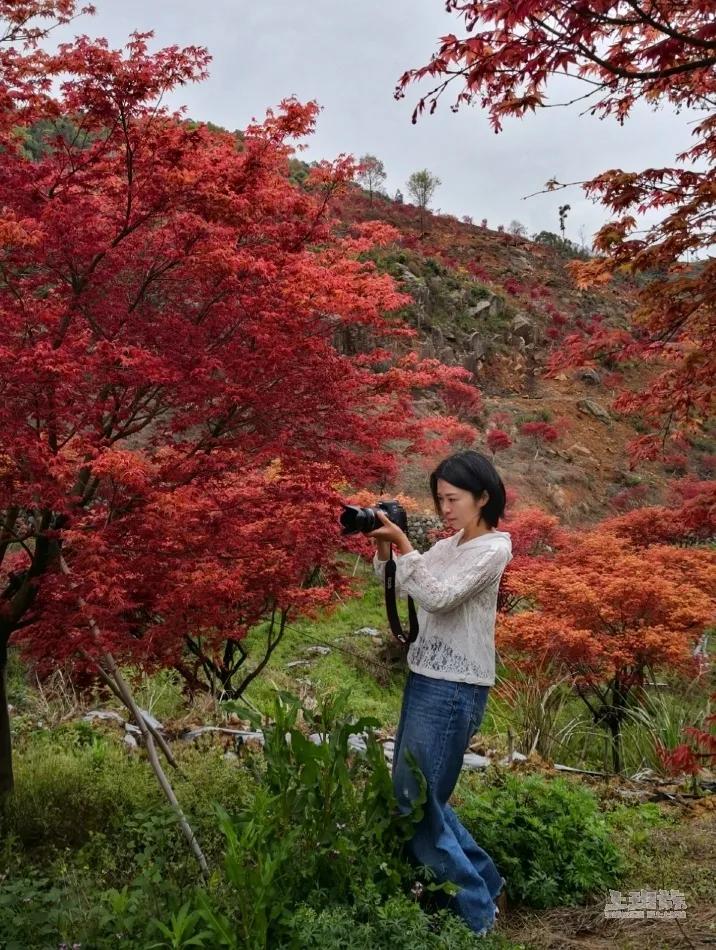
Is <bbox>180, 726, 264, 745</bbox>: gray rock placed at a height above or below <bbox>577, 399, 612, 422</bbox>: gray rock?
below

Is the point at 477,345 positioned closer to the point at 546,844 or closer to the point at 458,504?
the point at 546,844

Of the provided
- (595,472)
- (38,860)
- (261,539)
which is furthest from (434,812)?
(595,472)

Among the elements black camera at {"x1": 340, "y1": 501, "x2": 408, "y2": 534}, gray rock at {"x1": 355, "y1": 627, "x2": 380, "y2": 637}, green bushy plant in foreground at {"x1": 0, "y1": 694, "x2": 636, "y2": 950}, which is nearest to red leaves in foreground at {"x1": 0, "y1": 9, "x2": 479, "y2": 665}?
green bushy plant in foreground at {"x1": 0, "y1": 694, "x2": 636, "y2": 950}

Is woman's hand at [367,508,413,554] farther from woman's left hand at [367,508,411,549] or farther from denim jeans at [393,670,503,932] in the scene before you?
denim jeans at [393,670,503,932]

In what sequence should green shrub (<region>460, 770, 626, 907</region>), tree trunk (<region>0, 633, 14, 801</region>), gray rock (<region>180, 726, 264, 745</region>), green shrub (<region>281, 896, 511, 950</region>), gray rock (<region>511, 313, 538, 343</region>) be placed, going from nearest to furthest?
green shrub (<region>281, 896, 511, 950</region>) < green shrub (<region>460, 770, 626, 907</region>) < tree trunk (<region>0, 633, 14, 801</region>) < gray rock (<region>180, 726, 264, 745</region>) < gray rock (<region>511, 313, 538, 343</region>)

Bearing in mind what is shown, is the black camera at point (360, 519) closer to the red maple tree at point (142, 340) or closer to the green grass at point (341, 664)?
the red maple tree at point (142, 340)

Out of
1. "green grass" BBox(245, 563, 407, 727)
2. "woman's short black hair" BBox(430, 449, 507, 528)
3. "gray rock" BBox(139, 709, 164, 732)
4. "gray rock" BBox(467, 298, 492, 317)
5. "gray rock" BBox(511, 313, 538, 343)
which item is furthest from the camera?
"gray rock" BBox(511, 313, 538, 343)

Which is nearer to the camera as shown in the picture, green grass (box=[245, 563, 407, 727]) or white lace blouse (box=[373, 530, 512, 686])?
white lace blouse (box=[373, 530, 512, 686])

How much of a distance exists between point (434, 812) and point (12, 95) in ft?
11.6

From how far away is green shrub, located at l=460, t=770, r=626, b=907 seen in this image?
9.63 feet

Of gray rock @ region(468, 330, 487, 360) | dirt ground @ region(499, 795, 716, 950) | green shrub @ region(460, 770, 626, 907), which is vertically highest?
gray rock @ region(468, 330, 487, 360)

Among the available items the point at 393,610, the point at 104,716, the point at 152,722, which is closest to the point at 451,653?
the point at 393,610

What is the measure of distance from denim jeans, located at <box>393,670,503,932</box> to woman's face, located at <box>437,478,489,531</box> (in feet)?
1.74

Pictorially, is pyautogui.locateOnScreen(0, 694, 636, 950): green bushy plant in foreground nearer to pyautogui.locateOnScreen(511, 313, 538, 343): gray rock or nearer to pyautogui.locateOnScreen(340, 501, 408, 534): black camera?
pyautogui.locateOnScreen(340, 501, 408, 534): black camera
